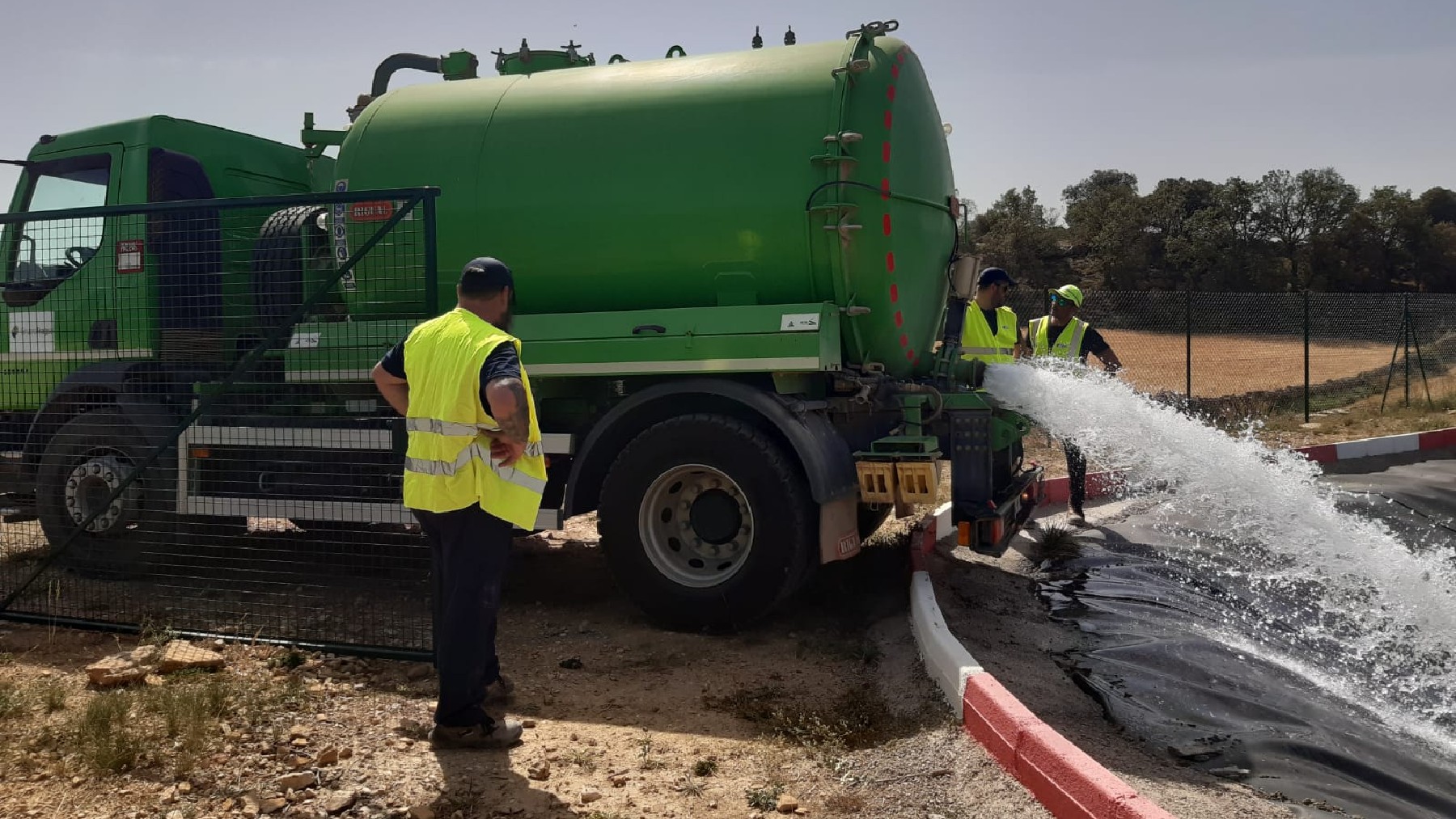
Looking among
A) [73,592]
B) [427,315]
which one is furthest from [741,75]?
[73,592]

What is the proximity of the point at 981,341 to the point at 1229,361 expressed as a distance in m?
15.4

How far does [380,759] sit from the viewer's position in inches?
149

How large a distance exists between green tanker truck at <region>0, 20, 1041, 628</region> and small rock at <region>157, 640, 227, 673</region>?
3.65 feet

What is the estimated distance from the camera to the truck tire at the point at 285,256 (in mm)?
6422

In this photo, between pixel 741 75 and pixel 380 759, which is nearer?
pixel 380 759

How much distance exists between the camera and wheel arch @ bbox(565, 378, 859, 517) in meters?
5.33

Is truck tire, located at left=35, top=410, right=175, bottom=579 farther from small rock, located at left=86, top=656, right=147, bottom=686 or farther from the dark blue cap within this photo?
the dark blue cap

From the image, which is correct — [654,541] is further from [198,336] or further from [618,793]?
[198,336]

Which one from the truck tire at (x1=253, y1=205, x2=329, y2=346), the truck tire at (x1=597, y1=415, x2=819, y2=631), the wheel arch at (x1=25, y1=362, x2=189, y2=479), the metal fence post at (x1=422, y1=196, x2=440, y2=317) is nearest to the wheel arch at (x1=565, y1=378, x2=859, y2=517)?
the truck tire at (x1=597, y1=415, x2=819, y2=631)

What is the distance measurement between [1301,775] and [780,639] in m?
2.53

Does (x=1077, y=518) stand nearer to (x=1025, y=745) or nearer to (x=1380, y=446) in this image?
(x=1380, y=446)

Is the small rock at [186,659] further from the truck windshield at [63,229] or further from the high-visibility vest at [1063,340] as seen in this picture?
the high-visibility vest at [1063,340]

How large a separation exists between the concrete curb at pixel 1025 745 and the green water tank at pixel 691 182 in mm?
1958

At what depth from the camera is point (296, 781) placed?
3520 millimetres
